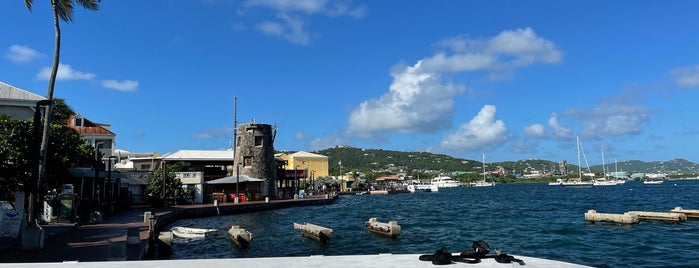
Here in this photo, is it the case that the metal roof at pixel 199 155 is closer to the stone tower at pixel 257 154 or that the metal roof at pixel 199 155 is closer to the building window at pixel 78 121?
the stone tower at pixel 257 154

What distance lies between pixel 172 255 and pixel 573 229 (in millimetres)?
19963

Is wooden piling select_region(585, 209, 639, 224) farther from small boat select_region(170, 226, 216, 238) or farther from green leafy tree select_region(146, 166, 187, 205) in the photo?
green leafy tree select_region(146, 166, 187, 205)

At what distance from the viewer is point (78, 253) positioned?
13.2m

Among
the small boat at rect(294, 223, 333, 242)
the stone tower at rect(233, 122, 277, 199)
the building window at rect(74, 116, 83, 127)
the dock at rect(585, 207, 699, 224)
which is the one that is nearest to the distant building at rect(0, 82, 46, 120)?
the small boat at rect(294, 223, 333, 242)

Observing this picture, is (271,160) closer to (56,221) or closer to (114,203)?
(114,203)

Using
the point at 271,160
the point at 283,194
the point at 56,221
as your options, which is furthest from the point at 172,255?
the point at 283,194

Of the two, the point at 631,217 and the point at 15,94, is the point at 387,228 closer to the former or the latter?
the point at 631,217

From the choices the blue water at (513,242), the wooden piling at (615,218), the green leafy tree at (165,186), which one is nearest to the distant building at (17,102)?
the green leafy tree at (165,186)

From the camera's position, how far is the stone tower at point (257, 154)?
58.2 m

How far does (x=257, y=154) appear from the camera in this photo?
58562 millimetres

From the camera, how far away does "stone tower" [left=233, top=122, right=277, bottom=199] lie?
58.2 m

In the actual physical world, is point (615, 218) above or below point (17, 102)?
below

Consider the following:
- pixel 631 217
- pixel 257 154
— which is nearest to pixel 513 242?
pixel 631 217

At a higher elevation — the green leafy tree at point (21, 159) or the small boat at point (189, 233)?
the green leafy tree at point (21, 159)
